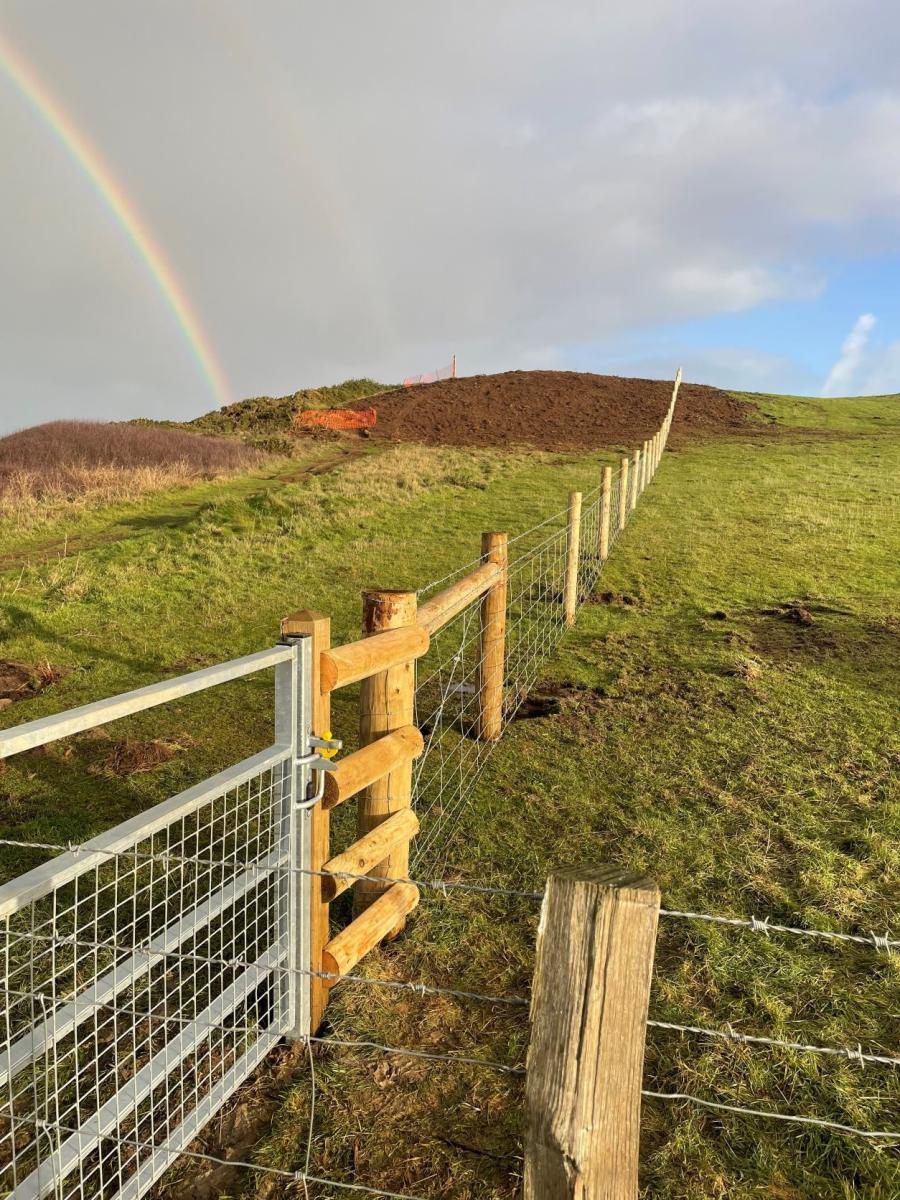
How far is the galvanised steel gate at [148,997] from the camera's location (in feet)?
6.75

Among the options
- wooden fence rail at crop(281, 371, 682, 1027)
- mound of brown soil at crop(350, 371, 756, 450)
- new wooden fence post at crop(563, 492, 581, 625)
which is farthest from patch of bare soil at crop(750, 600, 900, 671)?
mound of brown soil at crop(350, 371, 756, 450)

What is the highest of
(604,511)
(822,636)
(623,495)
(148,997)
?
(623,495)

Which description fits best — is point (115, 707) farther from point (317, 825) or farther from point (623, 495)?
point (623, 495)

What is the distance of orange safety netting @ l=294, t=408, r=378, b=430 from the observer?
118 feet

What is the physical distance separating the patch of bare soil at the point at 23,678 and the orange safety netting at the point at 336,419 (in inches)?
1096

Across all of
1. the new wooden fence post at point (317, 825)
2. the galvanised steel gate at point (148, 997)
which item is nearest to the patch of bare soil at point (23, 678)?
the galvanised steel gate at point (148, 997)

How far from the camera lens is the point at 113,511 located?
18.7 metres

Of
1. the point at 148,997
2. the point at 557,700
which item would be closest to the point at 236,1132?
the point at 148,997

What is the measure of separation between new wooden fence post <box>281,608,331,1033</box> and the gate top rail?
14 cm

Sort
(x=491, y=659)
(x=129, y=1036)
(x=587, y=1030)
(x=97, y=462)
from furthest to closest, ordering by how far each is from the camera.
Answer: (x=97, y=462)
(x=491, y=659)
(x=129, y=1036)
(x=587, y=1030)

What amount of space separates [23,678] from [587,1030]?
8.00 metres

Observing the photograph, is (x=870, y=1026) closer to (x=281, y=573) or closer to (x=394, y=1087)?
(x=394, y=1087)

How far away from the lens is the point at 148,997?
286cm

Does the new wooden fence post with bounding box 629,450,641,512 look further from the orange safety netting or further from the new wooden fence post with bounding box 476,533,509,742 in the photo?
the orange safety netting
